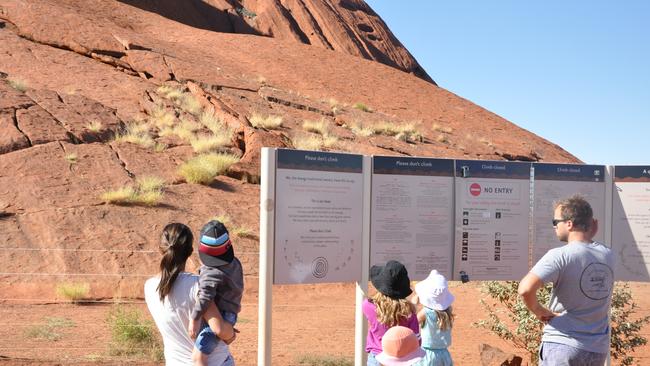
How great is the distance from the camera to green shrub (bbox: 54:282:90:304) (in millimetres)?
11406

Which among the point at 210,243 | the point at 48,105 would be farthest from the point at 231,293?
the point at 48,105

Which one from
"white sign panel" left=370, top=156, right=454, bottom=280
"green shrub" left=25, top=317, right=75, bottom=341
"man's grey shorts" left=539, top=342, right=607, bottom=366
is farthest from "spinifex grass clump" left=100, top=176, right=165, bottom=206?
"man's grey shorts" left=539, top=342, right=607, bottom=366

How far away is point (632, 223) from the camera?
288 inches

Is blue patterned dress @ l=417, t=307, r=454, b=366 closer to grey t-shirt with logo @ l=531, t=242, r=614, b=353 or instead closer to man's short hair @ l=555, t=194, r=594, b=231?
grey t-shirt with logo @ l=531, t=242, r=614, b=353

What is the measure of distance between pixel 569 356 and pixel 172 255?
242cm

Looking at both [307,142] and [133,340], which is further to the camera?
[307,142]

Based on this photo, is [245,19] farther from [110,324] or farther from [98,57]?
[110,324]

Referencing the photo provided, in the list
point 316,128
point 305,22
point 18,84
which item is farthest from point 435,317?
point 305,22

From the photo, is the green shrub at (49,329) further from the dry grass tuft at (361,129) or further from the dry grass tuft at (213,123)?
the dry grass tuft at (361,129)

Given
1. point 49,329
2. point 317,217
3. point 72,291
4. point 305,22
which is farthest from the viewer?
point 305,22

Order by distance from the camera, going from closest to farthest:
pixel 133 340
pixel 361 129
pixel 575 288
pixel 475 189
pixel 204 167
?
pixel 575 288 → pixel 475 189 → pixel 133 340 → pixel 204 167 → pixel 361 129

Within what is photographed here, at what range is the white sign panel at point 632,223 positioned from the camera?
728 cm

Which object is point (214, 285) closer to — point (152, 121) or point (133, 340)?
point (133, 340)

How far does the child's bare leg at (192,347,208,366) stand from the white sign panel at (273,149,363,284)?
1981 millimetres
